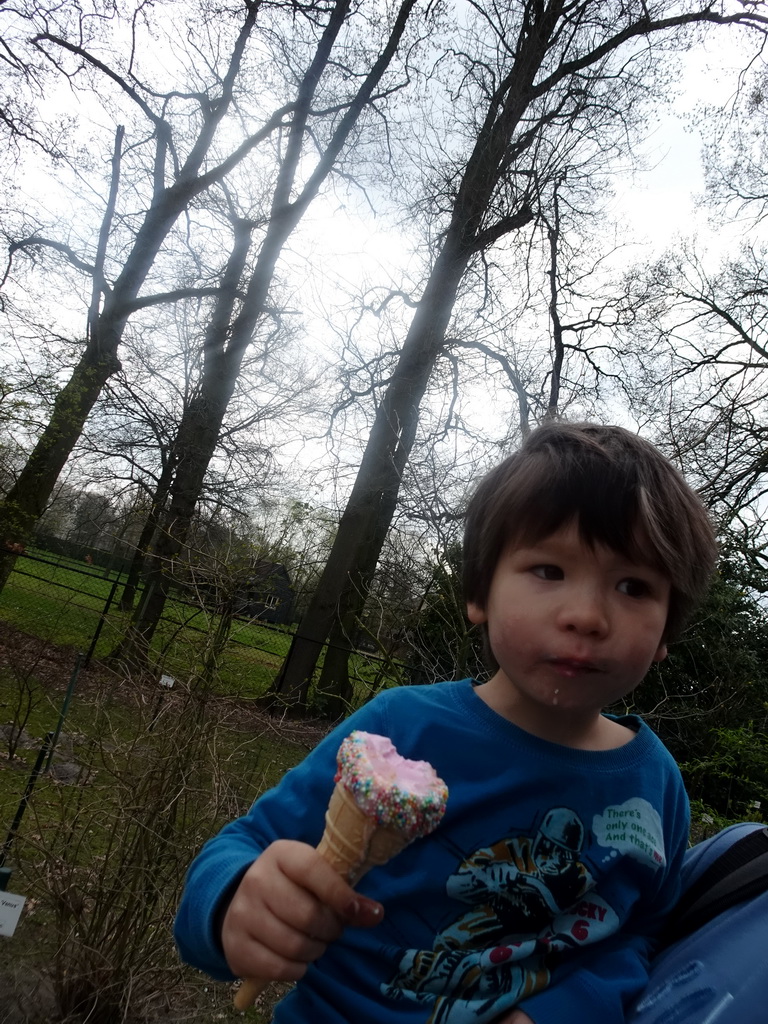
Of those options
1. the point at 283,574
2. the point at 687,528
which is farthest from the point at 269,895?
the point at 283,574

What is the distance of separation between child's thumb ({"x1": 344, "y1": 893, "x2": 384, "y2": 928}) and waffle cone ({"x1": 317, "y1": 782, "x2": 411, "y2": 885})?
5 cm

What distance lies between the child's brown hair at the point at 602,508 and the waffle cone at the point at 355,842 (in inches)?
20.7

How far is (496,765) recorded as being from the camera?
1.15 metres

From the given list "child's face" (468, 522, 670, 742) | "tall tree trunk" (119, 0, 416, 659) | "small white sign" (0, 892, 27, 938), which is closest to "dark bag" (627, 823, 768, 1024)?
"child's face" (468, 522, 670, 742)

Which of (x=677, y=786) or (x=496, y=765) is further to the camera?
(x=677, y=786)

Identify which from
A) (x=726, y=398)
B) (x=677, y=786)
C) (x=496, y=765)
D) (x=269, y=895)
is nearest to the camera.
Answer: (x=269, y=895)

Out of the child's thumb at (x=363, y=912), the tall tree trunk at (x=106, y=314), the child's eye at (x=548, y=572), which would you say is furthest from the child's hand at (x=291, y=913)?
the tall tree trunk at (x=106, y=314)

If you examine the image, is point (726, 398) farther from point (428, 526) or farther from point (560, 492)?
point (560, 492)

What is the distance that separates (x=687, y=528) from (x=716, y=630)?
Result: 5537 mm

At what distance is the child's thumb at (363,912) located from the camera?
79 cm

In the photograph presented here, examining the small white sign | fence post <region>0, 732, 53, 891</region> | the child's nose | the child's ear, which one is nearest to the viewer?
the child's nose

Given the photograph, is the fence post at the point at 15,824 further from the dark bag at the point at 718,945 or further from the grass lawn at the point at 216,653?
the dark bag at the point at 718,945

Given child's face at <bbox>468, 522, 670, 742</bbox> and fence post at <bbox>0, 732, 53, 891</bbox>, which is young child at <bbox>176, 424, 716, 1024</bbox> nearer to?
child's face at <bbox>468, 522, 670, 742</bbox>

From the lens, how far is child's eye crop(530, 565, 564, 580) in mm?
1102
